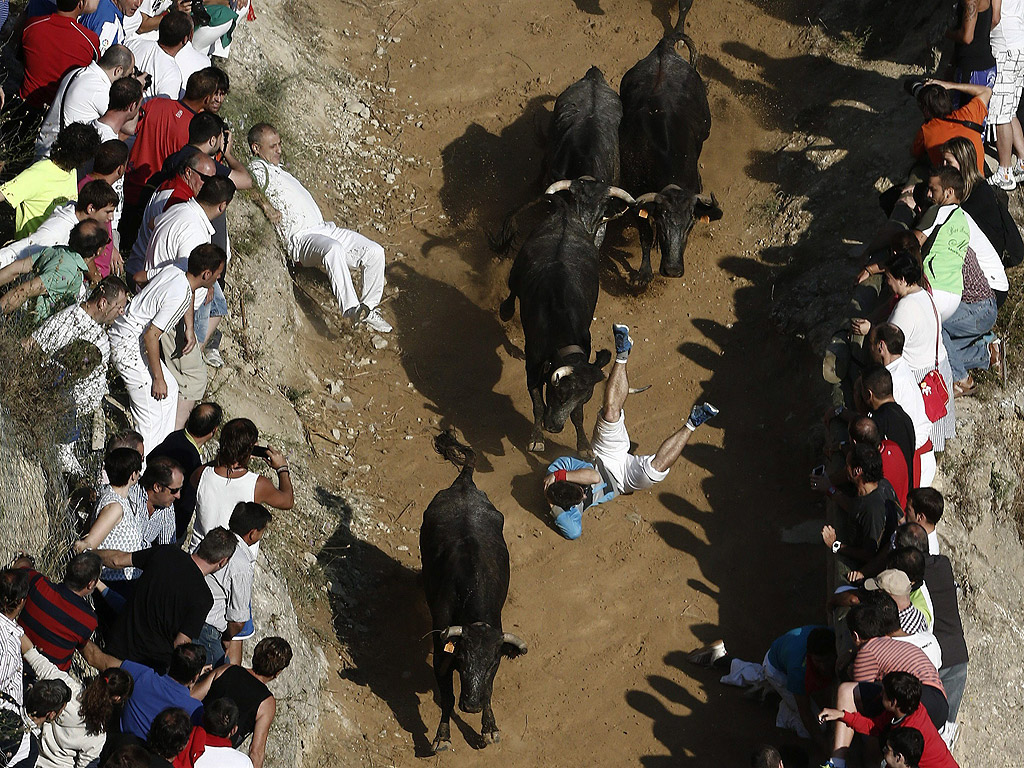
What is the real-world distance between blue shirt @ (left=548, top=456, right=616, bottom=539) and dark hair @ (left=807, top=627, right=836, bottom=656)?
2857mm

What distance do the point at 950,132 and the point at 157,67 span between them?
8.30 m

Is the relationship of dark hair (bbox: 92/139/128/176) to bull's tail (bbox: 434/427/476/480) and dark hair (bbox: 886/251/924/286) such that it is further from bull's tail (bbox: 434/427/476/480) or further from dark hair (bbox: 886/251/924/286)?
dark hair (bbox: 886/251/924/286)

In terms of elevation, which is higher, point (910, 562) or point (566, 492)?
point (910, 562)

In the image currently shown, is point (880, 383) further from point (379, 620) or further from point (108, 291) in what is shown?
point (108, 291)

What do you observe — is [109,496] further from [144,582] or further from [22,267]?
[22,267]

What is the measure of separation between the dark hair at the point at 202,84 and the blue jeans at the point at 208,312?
5.72ft

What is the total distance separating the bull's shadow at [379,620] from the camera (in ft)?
36.5

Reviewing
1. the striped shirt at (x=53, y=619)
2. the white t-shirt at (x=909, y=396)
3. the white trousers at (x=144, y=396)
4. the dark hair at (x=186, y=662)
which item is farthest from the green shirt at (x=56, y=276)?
the white t-shirt at (x=909, y=396)

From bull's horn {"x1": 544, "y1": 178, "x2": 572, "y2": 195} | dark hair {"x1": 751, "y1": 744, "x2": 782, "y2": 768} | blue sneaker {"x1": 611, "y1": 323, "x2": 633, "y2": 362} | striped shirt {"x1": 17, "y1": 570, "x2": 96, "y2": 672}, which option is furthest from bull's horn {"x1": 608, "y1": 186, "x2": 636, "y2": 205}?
striped shirt {"x1": 17, "y1": 570, "x2": 96, "y2": 672}

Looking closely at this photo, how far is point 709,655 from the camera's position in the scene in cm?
1152

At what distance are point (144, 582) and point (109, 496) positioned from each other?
0.75 m

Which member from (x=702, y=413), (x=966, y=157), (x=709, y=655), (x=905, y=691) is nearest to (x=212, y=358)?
(x=702, y=413)

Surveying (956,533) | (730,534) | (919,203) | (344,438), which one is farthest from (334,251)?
(956,533)

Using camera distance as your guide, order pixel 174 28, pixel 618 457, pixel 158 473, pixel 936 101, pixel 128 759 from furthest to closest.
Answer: pixel 936 101 → pixel 618 457 → pixel 174 28 → pixel 158 473 → pixel 128 759
